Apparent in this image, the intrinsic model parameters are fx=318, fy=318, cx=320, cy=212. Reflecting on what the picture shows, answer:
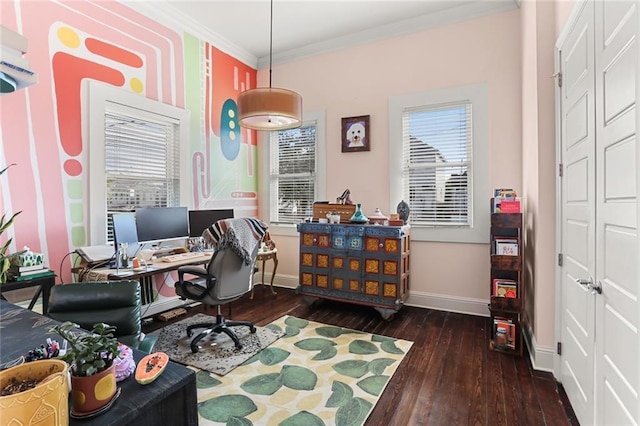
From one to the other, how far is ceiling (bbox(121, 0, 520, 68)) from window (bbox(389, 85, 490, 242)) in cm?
87

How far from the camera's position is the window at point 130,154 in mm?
3053

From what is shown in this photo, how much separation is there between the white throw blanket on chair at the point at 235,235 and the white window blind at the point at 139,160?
4.45ft

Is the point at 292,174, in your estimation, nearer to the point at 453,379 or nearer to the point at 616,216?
the point at 453,379

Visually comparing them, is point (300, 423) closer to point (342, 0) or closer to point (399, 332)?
point (399, 332)

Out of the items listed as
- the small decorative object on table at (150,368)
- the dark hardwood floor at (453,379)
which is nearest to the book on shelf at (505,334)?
the dark hardwood floor at (453,379)

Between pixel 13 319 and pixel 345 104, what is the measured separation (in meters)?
3.89

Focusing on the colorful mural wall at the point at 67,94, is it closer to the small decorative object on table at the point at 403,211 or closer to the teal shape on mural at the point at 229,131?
the teal shape on mural at the point at 229,131

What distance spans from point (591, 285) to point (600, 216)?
1.16 feet

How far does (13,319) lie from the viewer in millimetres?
1470

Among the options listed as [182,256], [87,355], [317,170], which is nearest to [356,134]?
[317,170]

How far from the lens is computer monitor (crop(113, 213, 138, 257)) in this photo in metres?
2.88

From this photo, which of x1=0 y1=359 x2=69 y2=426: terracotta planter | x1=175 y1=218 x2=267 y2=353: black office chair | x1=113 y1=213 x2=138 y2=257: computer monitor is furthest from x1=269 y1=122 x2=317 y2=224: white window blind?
x1=0 y1=359 x2=69 y2=426: terracotta planter

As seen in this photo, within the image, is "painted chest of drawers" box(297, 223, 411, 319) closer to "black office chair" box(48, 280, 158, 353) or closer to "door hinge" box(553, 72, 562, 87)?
"door hinge" box(553, 72, 562, 87)

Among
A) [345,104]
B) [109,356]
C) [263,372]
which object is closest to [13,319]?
[109,356]
